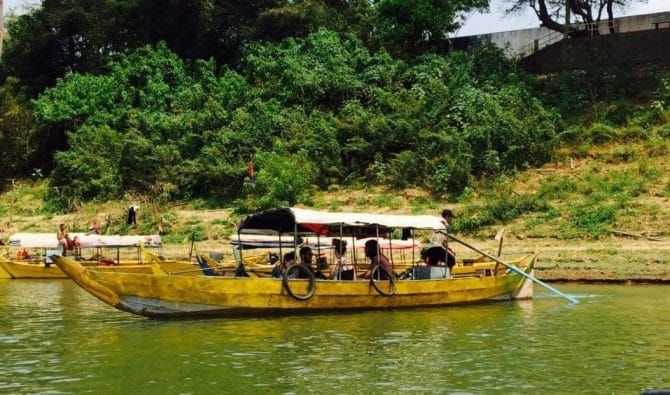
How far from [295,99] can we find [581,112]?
11578mm

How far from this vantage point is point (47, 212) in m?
35.9

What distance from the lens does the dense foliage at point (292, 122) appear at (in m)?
31.9

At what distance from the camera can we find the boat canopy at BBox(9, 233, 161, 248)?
87.2 feet

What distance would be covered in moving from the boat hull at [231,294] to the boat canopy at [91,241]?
409 inches

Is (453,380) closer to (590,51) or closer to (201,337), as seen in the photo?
(201,337)

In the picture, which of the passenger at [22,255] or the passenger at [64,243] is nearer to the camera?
the passenger at [64,243]

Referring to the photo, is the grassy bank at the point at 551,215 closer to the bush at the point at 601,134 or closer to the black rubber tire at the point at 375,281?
the bush at the point at 601,134

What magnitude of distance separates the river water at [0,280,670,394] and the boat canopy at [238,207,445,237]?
71.0 inches

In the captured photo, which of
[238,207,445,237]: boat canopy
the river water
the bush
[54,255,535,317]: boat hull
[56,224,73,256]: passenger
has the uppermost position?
the bush

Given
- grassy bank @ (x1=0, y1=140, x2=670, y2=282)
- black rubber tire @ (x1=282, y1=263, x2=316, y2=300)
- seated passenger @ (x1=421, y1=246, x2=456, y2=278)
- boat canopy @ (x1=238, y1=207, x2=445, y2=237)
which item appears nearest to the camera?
black rubber tire @ (x1=282, y1=263, x2=316, y2=300)

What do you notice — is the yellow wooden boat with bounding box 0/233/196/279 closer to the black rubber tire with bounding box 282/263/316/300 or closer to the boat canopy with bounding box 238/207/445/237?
the boat canopy with bounding box 238/207/445/237

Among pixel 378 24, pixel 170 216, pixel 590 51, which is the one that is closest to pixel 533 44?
pixel 590 51

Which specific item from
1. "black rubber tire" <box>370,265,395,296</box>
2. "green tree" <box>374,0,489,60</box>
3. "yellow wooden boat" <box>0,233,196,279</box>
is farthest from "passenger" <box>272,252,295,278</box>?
"green tree" <box>374,0,489,60</box>

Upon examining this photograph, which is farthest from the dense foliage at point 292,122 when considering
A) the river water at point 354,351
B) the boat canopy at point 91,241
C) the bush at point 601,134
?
the river water at point 354,351
